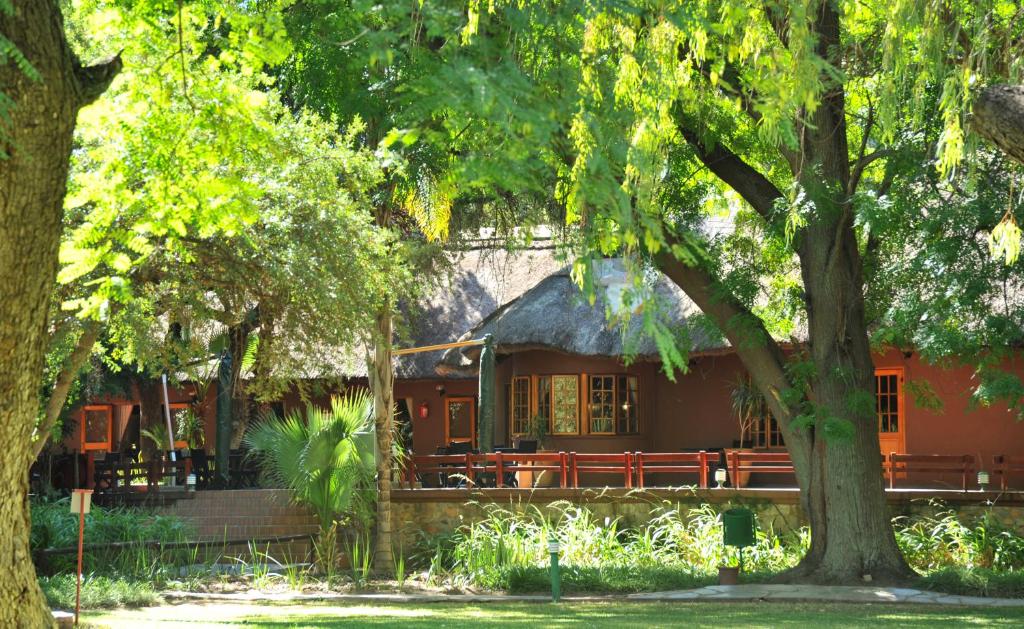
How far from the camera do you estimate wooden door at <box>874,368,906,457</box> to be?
21453mm

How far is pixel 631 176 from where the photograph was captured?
8617mm

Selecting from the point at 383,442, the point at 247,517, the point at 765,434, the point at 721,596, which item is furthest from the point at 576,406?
the point at 721,596

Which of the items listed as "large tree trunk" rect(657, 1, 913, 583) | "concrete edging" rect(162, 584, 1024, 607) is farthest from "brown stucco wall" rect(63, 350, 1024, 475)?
"concrete edging" rect(162, 584, 1024, 607)

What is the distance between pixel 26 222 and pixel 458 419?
2133 centimetres

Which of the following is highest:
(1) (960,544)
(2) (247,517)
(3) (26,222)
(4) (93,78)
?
(4) (93,78)

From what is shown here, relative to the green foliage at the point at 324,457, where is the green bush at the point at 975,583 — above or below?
below

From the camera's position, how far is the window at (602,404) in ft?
77.0

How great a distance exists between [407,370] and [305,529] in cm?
639

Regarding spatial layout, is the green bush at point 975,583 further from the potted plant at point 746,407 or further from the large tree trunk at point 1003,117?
the large tree trunk at point 1003,117

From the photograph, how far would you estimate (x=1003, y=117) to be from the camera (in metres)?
6.98

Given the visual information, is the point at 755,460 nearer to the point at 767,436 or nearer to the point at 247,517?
the point at 767,436

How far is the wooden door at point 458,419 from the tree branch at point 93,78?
20613 mm

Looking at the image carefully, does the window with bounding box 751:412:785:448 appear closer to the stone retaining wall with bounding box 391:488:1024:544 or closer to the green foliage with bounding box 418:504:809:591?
the stone retaining wall with bounding box 391:488:1024:544

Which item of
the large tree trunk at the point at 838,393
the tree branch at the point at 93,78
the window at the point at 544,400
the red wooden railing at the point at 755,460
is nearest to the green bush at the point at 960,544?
the large tree trunk at the point at 838,393
